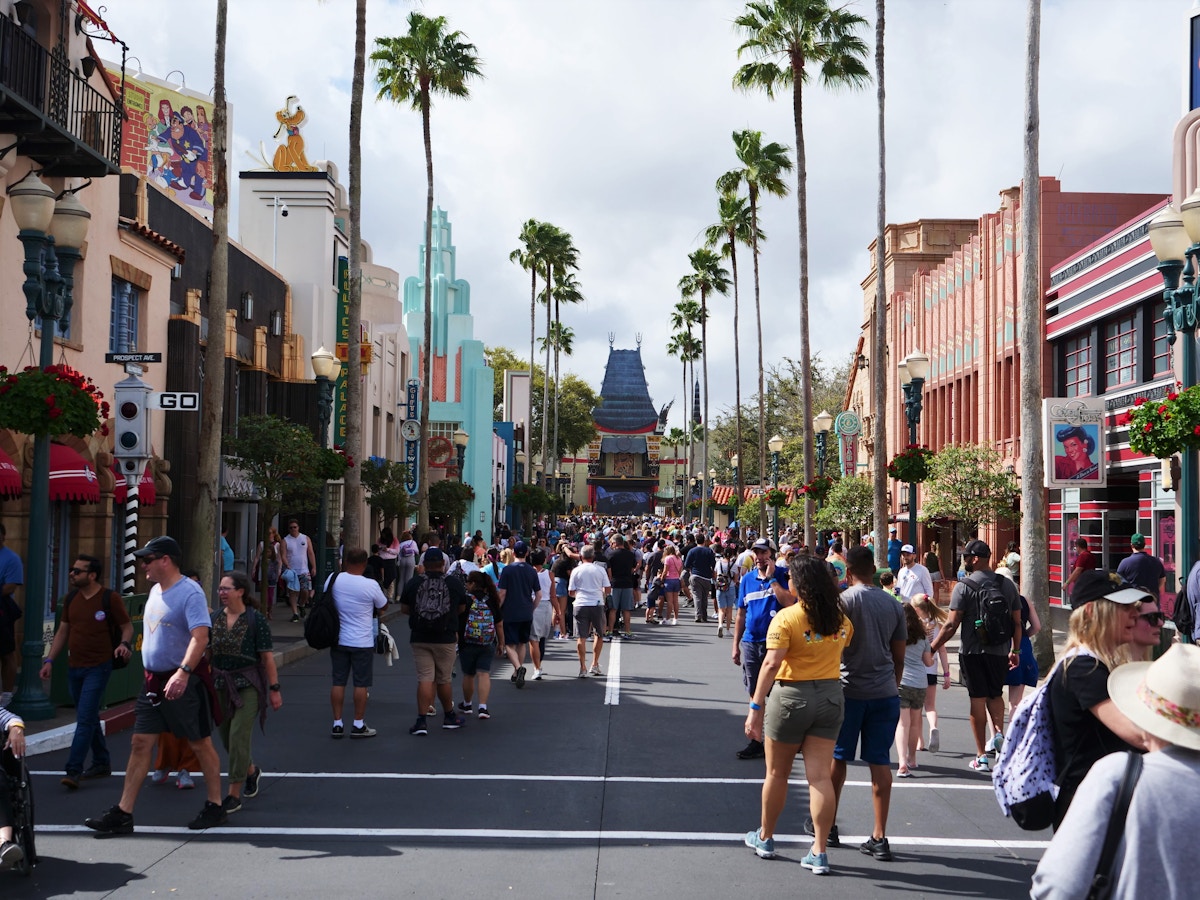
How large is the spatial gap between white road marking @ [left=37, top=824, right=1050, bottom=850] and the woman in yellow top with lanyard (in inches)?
32.8

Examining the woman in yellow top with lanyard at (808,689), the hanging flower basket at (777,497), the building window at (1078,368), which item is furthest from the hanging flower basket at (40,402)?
the hanging flower basket at (777,497)

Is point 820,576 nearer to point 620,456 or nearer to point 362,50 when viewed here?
point 362,50

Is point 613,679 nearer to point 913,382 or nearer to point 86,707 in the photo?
point 86,707

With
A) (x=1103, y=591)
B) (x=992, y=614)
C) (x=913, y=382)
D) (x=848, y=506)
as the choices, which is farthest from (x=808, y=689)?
(x=848, y=506)

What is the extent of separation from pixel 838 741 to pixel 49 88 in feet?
46.2

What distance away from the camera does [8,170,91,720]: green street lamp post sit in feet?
37.5

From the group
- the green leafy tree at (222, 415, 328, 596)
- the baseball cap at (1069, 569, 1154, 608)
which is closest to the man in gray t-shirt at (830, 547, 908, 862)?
the baseball cap at (1069, 569, 1154, 608)

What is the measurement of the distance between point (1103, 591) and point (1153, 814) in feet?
7.67

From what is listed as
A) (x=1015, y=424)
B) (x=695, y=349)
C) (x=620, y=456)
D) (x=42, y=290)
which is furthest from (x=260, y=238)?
(x=620, y=456)

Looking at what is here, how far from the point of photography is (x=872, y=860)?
748cm

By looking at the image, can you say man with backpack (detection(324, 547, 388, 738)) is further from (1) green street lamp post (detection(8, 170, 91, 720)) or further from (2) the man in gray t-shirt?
(2) the man in gray t-shirt

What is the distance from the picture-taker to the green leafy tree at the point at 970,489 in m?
29.6

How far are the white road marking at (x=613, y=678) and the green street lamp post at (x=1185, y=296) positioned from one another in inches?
245

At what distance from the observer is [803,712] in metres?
7.16
